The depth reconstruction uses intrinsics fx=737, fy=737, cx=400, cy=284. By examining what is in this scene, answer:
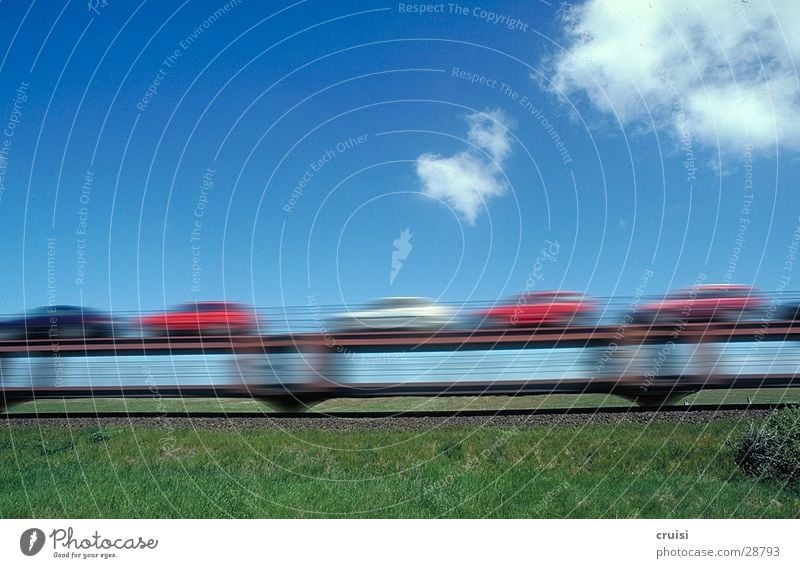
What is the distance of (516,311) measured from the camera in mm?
4953

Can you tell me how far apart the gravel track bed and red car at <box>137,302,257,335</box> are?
1.11 m

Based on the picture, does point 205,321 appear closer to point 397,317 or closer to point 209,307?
point 209,307

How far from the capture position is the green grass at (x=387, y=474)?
4.54 metres

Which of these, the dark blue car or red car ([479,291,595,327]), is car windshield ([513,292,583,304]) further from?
the dark blue car

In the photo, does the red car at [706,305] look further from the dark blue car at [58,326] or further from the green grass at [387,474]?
the dark blue car at [58,326]

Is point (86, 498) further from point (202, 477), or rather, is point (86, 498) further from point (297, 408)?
point (297, 408)

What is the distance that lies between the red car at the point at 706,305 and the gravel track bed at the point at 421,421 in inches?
37.2

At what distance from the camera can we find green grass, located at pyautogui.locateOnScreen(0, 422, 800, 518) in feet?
14.9

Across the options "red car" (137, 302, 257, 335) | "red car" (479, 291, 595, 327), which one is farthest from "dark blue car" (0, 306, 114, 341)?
"red car" (479, 291, 595, 327)

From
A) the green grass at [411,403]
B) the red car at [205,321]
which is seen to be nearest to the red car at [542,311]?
the green grass at [411,403]
